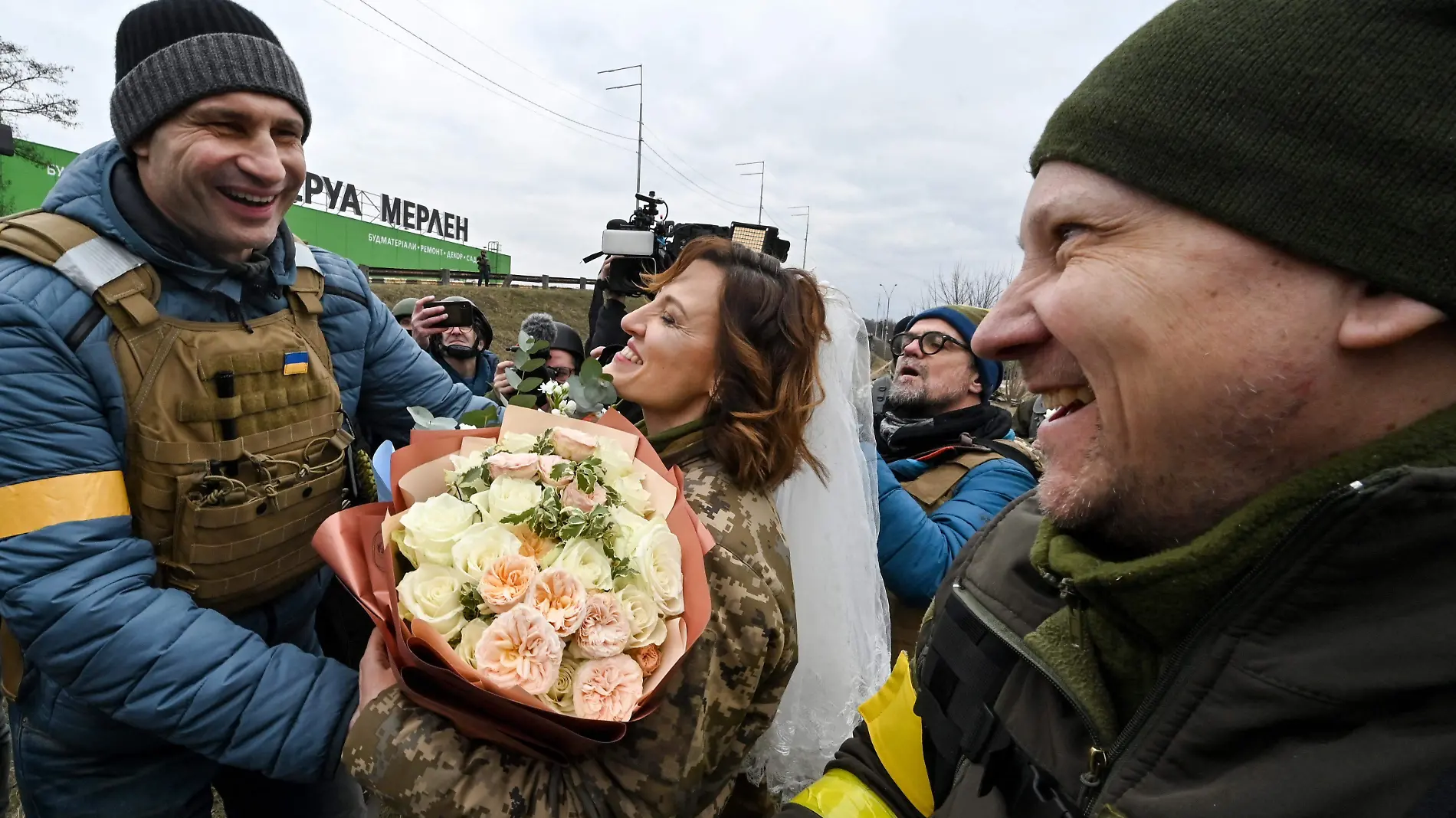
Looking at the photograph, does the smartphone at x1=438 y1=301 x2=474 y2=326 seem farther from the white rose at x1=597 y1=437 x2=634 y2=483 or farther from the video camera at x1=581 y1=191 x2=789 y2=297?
the white rose at x1=597 y1=437 x2=634 y2=483

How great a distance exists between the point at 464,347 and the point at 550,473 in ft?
14.4

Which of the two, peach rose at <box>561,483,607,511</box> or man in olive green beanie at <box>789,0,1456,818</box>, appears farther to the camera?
peach rose at <box>561,483,607,511</box>

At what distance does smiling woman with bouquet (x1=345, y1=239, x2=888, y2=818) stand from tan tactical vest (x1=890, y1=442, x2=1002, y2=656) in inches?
19.5

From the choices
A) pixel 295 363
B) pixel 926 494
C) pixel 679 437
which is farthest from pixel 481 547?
pixel 926 494

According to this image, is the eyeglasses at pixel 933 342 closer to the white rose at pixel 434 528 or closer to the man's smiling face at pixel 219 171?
Result: the white rose at pixel 434 528

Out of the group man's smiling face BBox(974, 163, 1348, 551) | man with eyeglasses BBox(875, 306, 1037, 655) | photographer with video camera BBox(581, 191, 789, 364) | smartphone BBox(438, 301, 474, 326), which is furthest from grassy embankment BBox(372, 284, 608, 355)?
man's smiling face BBox(974, 163, 1348, 551)

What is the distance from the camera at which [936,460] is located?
322 cm

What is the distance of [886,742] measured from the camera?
4.61ft

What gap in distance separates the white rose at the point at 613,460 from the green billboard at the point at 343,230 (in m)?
13.2

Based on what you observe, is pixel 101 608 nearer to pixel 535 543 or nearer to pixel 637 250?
pixel 535 543

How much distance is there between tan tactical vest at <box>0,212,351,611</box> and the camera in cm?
156

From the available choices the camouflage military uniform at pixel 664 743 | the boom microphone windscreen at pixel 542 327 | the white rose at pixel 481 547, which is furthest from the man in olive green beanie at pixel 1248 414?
the boom microphone windscreen at pixel 542 327

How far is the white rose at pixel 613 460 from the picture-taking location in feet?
5.07

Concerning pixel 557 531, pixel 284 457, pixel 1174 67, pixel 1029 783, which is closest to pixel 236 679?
pixel 284 457
